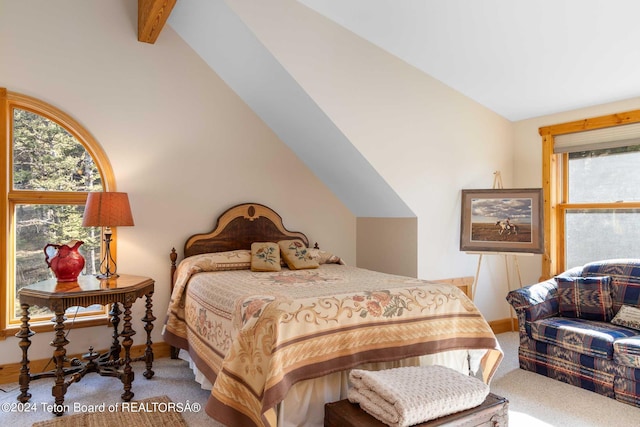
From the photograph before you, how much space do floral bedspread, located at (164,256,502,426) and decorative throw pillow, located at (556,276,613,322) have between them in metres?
1.18

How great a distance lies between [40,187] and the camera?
3424 millimetres

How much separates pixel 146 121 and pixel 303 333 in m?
2.57

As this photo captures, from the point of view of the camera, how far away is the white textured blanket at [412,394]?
1735 millimetres

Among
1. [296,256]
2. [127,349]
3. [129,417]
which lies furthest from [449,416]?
[296,256]

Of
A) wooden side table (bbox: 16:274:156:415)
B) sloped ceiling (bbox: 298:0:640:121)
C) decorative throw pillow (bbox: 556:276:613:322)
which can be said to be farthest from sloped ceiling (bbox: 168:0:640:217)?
wooden side table (bbox: 16:274:156:415)

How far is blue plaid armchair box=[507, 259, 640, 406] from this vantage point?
9.43 feet

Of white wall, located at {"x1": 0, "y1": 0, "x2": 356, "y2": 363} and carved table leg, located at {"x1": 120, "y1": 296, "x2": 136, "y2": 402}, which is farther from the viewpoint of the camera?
white wall, located at {"x1": 0, "y1": 0, "x2": 356, "y2": 363}

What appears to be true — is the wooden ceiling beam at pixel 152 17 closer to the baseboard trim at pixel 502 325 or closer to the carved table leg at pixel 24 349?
the carved table leg at pixel 24 349

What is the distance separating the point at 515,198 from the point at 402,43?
1.81 metres

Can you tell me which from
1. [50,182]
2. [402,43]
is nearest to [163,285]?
[50,182]

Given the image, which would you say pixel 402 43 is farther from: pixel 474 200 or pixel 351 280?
pixel 351 280

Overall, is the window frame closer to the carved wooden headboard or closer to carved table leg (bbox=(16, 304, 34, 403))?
the carved wooden headboard

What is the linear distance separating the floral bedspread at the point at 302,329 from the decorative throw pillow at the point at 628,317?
1.17 m

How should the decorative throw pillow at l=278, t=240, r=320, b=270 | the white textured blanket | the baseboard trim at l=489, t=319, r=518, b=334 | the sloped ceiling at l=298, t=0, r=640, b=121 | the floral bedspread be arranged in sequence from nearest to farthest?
the white textured blanket < the floral bedspread < the sloped ceiling at l=298, t=0, r=640, b=121 < the decorative throw pillow at l=278, t=240, r=320, b=270 < the baseboard trim at l=489, t=319, r=518, b=334
